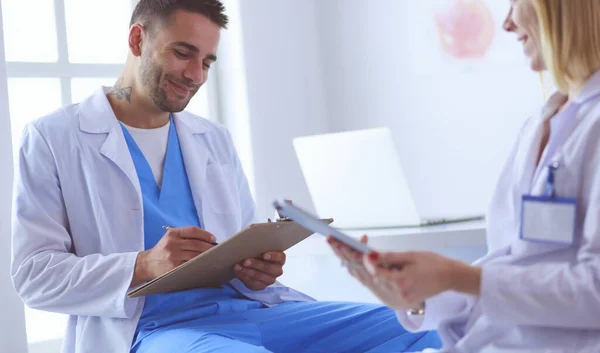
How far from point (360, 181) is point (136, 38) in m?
0.87

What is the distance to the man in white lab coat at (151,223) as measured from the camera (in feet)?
5.51

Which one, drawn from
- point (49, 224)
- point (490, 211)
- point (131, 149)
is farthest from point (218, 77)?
point (490, 211)

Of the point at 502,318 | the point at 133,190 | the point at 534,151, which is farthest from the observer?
the point at 133,190

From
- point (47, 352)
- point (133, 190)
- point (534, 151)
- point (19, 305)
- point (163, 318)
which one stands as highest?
point (534, 151)

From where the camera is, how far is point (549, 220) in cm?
95

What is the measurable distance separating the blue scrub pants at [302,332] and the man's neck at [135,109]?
0.64 metres

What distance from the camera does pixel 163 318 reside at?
1.71 meters

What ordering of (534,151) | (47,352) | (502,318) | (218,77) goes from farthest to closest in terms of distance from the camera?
1. (218,77)
2. (47,352)
3. (534,151)
4. (502,318)

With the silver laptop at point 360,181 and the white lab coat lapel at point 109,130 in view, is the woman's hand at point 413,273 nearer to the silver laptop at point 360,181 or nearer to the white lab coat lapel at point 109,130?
the white lab coat lapel at point 109,130

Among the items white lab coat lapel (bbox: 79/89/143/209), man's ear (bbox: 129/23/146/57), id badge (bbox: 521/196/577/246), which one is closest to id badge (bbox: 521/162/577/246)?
id badge (bbox: 521/196/577/246)

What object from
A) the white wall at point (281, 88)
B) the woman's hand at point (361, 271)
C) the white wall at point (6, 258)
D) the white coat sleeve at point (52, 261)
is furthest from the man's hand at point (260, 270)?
the white wall at point (281, 88)

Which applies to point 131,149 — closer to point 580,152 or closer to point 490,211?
point 490,211

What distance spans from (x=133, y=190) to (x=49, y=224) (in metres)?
0.22

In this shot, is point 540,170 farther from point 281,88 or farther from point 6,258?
point 281,88
